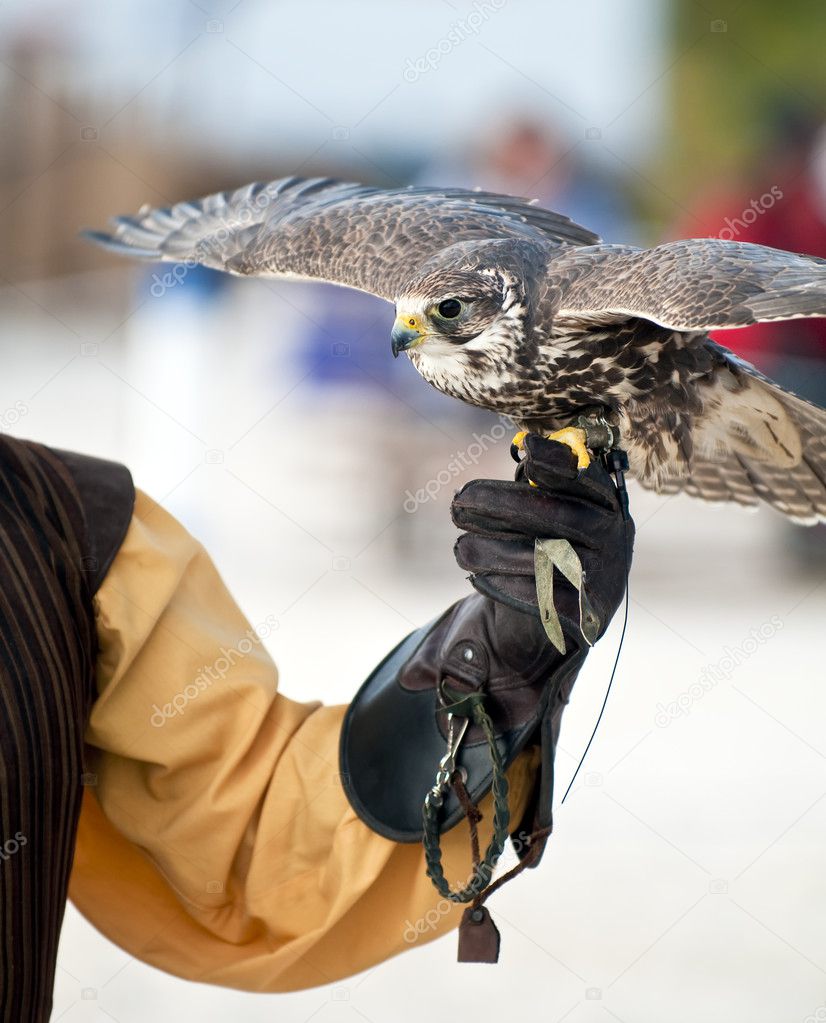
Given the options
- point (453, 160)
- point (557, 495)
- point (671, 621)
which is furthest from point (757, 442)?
point (453, 160)

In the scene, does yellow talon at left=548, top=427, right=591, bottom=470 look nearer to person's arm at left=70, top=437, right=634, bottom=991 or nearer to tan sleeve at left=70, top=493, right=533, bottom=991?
person's arm at left=70, top=437, right=634, bottom=991

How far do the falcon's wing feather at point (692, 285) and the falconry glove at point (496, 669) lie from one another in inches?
15.0

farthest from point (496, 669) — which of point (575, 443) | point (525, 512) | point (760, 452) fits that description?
point (760, 452)

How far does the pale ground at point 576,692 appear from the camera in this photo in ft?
10.6

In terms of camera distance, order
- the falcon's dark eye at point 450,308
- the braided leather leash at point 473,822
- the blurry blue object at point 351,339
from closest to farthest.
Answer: the braided leather leash at point 473,822
the falcon's dark eye at point 450,308
the blurry blue object at point 351,339

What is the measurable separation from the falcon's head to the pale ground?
5.65 ft

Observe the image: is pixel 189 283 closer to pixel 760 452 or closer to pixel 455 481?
pixel 455 481

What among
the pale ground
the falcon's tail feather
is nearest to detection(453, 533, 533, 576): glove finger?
the falcon's tail feather

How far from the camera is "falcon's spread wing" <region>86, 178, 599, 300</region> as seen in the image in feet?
8.59

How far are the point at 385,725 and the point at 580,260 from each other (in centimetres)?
100

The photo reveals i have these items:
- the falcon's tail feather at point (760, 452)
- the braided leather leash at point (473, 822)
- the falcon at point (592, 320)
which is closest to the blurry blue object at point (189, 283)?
the falcon at point (592, 320)

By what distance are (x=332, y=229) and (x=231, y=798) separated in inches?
57.9

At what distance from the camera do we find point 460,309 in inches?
89.5

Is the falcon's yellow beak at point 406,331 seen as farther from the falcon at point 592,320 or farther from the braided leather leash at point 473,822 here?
the braided leather leash at point 473,822
